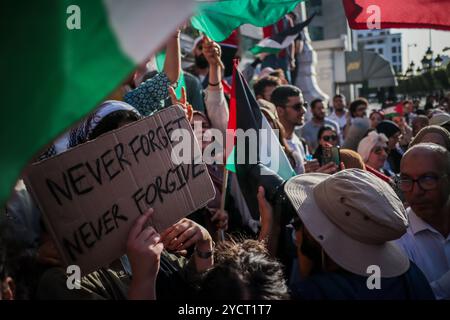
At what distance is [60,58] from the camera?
0.94 m

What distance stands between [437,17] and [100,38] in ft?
10.8

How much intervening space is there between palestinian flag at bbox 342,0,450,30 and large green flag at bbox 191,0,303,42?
469mm

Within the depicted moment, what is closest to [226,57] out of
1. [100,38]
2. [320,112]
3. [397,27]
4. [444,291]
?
[320,112]

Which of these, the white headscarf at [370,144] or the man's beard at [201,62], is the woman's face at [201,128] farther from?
the man's beard at [201,62]

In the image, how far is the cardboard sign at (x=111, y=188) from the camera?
4.99 feet

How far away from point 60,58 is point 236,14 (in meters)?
3.19

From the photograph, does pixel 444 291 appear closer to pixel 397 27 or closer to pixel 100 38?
pixel 100 38

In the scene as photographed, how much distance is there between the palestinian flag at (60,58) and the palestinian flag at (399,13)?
2.99 meters

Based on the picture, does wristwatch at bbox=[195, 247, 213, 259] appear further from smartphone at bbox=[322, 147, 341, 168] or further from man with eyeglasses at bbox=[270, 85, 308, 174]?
man with eyeglasses at bbox=[270, 85, 308, 174]

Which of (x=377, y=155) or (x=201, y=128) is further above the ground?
(x=201, y=128)

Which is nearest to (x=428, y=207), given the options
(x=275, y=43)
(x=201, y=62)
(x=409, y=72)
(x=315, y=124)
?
(x=201, y=62)

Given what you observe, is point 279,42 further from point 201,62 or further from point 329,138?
point 329,138

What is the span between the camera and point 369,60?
38.4m

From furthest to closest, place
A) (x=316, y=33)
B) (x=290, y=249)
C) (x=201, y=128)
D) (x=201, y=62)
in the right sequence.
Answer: (x=316, y=33) < (x=201, y=62) < (x=201, y=128) < (x=290, y=249)
